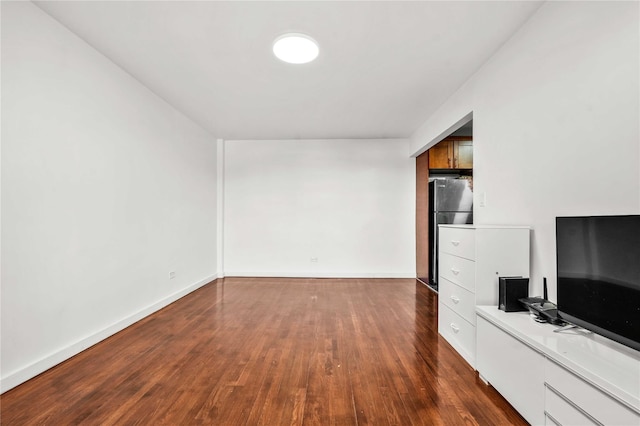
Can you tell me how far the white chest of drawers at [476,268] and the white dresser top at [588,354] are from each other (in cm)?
33

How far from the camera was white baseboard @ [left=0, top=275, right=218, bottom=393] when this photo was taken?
2.00 metres

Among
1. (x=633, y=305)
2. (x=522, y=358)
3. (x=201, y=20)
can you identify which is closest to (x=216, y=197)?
(x=201, y=20)

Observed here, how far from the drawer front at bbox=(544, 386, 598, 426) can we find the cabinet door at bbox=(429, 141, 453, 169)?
414 centimetres

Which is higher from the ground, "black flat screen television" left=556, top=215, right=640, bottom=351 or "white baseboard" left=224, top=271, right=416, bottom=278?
"black flat screen television" left=556, top=215, right=640, bottom=351

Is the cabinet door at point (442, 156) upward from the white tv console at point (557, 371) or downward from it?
upward

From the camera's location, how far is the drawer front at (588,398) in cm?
111

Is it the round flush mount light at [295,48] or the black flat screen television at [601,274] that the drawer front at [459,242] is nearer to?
the black flat screen television at [601,274]

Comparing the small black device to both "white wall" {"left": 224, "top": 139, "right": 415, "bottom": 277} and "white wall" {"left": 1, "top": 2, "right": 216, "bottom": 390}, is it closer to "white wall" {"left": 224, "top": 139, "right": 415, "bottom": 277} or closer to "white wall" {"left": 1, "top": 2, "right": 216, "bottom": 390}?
"white wall" {"left": 1, "top": 2, "right": 216, "bottom": 390}

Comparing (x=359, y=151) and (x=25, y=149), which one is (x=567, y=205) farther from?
(x=359, y=151)

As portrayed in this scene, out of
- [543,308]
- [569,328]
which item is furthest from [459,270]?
[569,328]

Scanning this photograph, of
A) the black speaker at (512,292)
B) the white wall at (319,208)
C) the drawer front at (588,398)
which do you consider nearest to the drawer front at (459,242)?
the black speaker at (512,292)

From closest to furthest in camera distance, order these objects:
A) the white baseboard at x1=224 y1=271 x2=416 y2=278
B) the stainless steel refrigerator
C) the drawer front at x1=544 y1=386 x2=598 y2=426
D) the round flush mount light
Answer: the drawer front at x1=544 y1=386 x2=598 y2=426
the round flush mount light
the stainless steel refrigerator
the white baseboard at x1=224 y1=271 x2=416 y2=278

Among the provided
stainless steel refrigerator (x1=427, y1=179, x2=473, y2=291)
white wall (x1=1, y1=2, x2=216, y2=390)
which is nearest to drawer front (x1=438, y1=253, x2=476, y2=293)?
stainless steel refrigerator (x1=427, y1=179, x2=473, y2=291)

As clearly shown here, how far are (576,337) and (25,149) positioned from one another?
12.1 ft
